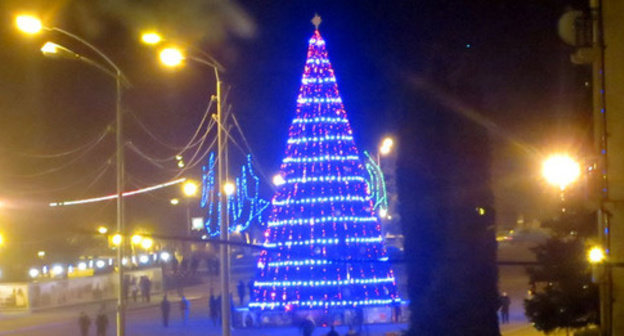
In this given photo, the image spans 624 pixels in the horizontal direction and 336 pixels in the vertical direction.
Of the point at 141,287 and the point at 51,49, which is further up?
the point at 51,49

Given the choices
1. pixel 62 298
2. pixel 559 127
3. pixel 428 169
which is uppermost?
pixel 559 127

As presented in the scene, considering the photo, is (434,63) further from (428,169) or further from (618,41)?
(618,41)

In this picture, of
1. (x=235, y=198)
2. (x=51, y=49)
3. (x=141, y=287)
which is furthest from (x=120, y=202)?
(x=235, y=198)

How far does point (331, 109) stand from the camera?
28.9 m

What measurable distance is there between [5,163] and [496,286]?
118 feet

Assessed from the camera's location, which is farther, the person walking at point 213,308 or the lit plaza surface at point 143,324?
the person walking at point 213,308

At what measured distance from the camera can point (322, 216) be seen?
2788 cm

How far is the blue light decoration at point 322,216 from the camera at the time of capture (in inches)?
1094

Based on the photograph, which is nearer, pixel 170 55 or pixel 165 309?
pixel 170 55

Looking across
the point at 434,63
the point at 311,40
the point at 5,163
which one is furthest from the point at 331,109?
the point at 5,163

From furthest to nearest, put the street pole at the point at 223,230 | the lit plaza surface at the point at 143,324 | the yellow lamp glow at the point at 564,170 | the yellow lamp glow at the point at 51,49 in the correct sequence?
1. the lit plaza surface at the point at 143,324
2. the street pole at the point at 223,230
3. the yellow lamp glow at the point at 51,49
4. the yellow lamp glow at the point at 564,170

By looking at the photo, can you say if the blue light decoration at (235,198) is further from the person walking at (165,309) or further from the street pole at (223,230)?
the street pole at (223,230)

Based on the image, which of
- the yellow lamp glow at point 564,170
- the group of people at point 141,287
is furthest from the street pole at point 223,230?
the group of people at point 141,287

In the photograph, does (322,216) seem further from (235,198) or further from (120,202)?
(235,198)
